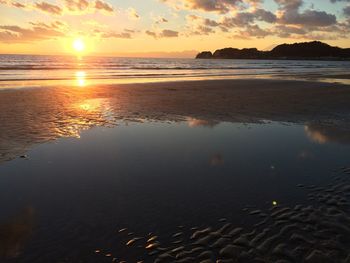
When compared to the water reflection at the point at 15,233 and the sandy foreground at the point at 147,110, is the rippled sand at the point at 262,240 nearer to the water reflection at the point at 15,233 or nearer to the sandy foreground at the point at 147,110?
the water reflection at the point at 15,233

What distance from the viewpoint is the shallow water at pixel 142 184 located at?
545cm

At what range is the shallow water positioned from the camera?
5453 mm

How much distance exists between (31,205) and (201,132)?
736cm

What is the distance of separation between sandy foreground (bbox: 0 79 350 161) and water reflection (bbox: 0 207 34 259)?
386 cm

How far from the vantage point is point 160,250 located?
16.7 ft

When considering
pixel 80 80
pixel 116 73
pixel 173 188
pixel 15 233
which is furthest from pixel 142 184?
pixel 116 73

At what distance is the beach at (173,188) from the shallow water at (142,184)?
3 centimetres

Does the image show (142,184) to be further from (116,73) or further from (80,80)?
(116,73)

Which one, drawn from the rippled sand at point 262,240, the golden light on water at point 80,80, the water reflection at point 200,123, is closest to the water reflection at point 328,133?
the water reflection at point 200,123

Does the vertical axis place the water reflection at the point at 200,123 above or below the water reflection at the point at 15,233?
above

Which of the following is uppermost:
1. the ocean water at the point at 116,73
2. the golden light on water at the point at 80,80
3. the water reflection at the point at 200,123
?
the ocean water at the point at 116,73

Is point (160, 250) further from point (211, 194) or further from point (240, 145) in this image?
point (240, 145)

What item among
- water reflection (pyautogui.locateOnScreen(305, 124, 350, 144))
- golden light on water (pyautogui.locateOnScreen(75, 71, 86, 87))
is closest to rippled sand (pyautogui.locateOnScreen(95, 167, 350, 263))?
water reflection (pyautogui.locateOnScreen(305, 124, 350, 144))

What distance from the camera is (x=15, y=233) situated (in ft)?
18.0
